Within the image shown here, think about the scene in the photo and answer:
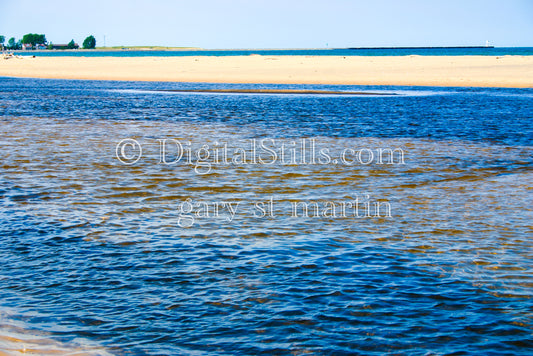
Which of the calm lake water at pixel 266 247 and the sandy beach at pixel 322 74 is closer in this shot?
the calm lake water at pixel 266 247

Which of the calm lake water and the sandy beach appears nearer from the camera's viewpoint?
the calm lake water

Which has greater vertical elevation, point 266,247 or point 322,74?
point 322,74

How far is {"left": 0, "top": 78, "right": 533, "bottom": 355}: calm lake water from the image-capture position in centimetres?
575

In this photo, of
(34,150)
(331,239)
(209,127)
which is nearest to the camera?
(331,239)

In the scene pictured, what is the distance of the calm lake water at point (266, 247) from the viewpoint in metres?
5.75

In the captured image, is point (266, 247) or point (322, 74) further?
point (322, 74)

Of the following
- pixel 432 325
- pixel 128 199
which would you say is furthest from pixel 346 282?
pixel 128 199

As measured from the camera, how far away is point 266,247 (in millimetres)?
8297

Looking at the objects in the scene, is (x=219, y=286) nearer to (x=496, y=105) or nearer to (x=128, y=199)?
(x=128, y=199)

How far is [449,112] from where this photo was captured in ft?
94.3

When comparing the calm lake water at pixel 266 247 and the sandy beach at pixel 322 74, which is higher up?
the sandy beach at pixel 322 74

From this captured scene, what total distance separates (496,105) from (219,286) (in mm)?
29259

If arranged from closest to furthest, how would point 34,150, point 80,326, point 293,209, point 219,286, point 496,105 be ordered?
point 80,326
point 219,286
point 293,209
point 34,150
point 496,105

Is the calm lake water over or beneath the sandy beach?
beneath
